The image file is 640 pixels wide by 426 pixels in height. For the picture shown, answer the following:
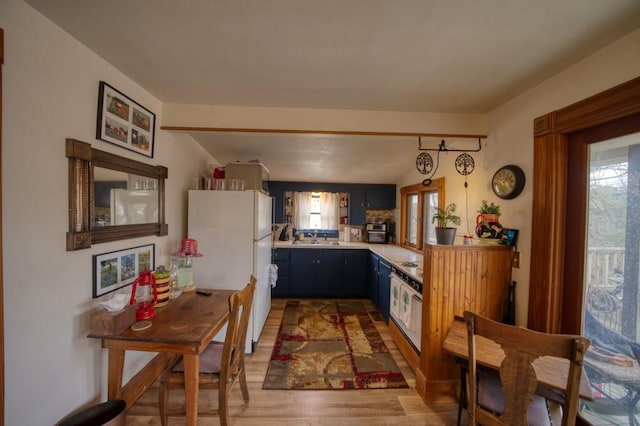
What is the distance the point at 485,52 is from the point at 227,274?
259 cm

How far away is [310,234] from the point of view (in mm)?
4793

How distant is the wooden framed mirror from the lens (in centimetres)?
131

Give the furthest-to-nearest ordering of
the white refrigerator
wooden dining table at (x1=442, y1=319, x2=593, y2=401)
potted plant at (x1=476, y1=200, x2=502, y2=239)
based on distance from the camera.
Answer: the white refrigerator
potted plant at (x1=476, y1=200, x2=502, y2=239)
wooden dining table at (x1=442, y1=319, x2=593, y2=401)

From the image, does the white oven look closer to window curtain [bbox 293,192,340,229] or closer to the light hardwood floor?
the light hardwood floor

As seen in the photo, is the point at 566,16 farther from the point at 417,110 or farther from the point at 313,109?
the point at 313,109

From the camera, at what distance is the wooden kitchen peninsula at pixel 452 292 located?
1.81 meters

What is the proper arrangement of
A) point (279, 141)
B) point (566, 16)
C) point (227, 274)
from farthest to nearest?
point (279, 141)
point (227, 274)
point (566, 16)

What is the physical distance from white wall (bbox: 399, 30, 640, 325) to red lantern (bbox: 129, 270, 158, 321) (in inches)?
99.5

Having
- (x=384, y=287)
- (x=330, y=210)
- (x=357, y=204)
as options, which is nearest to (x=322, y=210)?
(x=330, y=210)

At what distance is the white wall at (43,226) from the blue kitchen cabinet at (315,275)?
269 centimetres

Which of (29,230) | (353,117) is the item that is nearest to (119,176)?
(29,230)

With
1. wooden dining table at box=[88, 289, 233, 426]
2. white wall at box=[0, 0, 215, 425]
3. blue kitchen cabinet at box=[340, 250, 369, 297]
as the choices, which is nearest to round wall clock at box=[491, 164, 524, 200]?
wooden dining table at box=[88, 289, 233, 426]

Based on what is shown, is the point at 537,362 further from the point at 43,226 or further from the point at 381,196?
the point at 381,196

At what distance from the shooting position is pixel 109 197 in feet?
5.04
